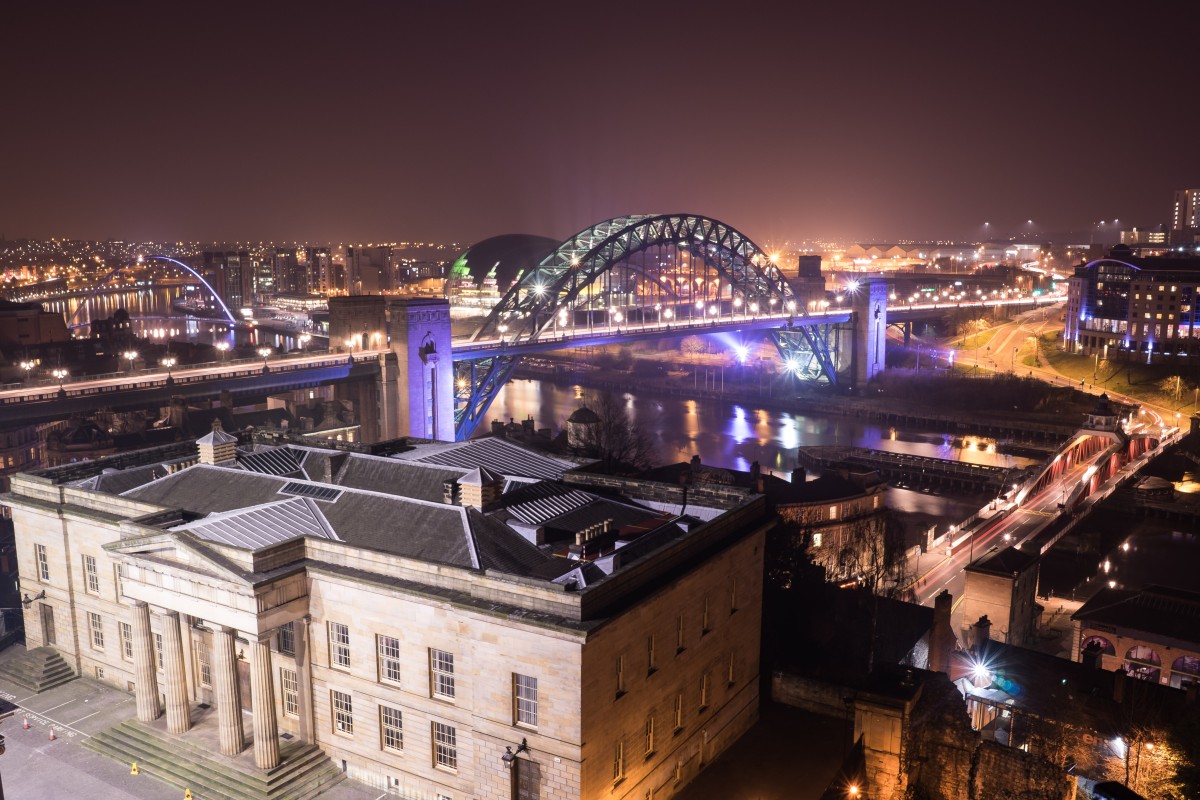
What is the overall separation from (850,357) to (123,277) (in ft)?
456

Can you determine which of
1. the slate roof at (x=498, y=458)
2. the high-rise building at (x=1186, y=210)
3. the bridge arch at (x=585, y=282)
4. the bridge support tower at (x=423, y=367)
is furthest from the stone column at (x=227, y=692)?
the high-rise building at (x=1186, y=210)

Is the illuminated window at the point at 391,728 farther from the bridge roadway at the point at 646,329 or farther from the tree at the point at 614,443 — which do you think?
the bridge roadway at the point at 646,329

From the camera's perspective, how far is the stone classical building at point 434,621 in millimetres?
14516

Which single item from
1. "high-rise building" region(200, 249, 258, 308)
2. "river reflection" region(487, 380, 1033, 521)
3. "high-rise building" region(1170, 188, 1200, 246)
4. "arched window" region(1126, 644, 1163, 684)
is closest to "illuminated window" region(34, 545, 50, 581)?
"arched window" region(1126, 644, 1163, 684)

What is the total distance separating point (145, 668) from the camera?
18172 mm

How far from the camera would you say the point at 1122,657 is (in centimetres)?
2444

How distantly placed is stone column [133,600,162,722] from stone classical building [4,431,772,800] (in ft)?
0.12

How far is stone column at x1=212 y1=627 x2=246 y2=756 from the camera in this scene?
644 inches

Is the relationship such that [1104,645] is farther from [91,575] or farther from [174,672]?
[91,575]

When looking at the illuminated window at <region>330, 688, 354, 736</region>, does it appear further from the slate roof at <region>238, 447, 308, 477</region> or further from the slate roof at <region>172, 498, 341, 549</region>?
the slate roof at <region>238, 447, 308, 477</region>

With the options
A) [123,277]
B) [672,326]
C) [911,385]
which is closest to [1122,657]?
[672,326]

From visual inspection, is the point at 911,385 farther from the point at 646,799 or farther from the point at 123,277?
the point at 123,277

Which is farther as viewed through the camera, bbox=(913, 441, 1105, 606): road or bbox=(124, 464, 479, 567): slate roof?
bbox=(913, 441, 1105, 606): road

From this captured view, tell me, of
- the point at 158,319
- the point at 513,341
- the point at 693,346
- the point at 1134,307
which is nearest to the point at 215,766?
the point at 513,341
